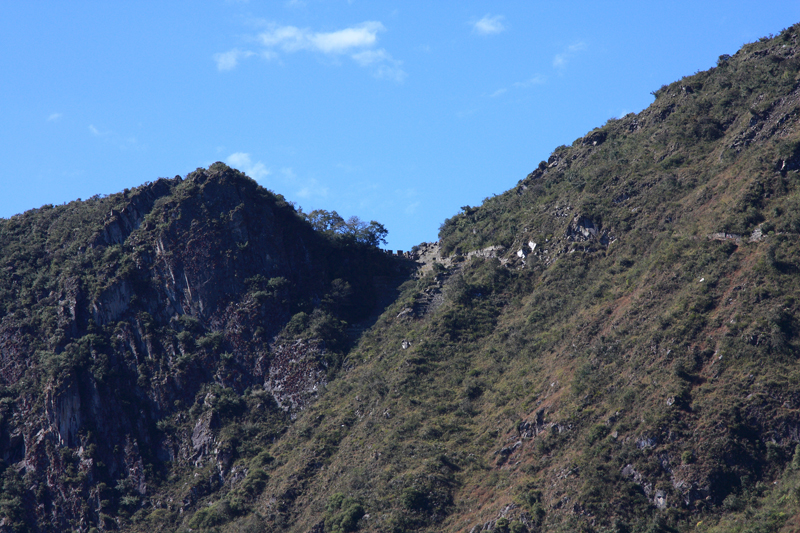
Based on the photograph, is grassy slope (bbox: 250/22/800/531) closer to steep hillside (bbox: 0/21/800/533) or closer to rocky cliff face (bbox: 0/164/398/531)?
steep hillside (bbox: 0/21/800/533)

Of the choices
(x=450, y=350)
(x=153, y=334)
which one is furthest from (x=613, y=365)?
(x=153, y=334)

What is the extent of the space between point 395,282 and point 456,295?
1551 centimetres

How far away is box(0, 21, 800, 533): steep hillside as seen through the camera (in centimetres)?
5172

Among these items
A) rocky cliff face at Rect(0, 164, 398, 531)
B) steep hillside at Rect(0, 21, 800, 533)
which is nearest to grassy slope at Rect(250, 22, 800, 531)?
steep hillside at Rect(0, 21, 800, 533)

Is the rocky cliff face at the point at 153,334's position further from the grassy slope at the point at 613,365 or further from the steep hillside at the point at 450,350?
the grassy slope at the point at 613,365

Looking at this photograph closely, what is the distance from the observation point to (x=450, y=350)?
73.7 m

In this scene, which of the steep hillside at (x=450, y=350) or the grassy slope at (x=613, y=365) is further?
the steep hillside at (x=450, y=350)

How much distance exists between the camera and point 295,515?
62.4m

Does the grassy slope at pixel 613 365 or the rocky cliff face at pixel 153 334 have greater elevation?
the rocky cliff face at pixel 153 334

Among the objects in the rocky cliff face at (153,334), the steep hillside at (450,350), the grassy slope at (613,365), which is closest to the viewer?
the grassy slope at (613,365)

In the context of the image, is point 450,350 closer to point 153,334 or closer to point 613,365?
point 613,365

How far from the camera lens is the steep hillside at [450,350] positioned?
51719mm

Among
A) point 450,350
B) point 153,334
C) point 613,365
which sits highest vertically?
point 153,334

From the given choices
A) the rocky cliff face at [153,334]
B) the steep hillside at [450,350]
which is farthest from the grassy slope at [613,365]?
the rocky cliff face at [153,334]
